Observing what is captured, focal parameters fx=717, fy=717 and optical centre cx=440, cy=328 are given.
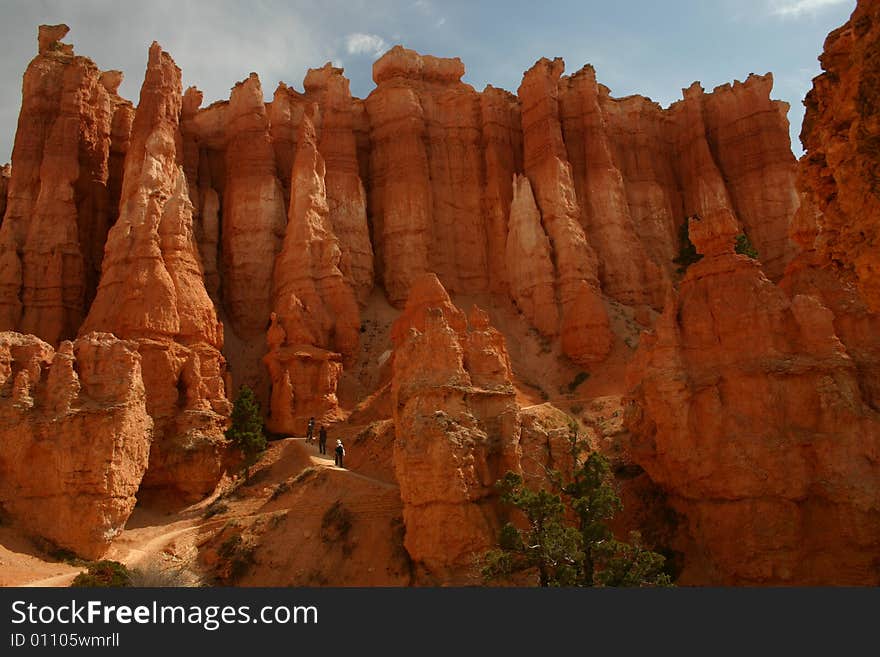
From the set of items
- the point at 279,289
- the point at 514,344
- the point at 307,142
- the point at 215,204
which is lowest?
the point at 514,344

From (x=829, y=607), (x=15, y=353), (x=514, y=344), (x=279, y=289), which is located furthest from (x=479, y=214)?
(x=829, y=607)

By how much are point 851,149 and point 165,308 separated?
30902 mm

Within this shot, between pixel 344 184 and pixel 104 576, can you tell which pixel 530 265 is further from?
pixel 104 576

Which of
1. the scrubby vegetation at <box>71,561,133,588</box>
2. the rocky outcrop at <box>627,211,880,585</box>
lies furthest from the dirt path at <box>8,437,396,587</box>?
the rocky outcrop at <box>627,211,880,585</box>

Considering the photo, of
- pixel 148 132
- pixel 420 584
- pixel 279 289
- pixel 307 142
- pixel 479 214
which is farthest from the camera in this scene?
pixel 479 214

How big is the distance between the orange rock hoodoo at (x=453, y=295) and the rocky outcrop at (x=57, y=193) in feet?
0.51

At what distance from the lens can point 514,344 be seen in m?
44.0

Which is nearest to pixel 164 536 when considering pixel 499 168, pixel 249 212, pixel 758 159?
pixel 249 212

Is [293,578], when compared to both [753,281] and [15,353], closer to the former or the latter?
[15,353]

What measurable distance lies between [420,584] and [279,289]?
26.2 meters

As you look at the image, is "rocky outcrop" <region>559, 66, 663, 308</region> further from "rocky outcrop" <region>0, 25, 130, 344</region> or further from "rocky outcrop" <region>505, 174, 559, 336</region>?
"rocky outcrop" <region>0, 25, 130, 344</region>

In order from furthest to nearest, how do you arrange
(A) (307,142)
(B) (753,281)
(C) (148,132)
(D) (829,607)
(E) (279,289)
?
(A) (307,142) → (E) (279,289) → (C) (148,132) → (B) (753,281) → (D) (829,607)

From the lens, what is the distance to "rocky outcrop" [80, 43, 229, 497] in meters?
30.6

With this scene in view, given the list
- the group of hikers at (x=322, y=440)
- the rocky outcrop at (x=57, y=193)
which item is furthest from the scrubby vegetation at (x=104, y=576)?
the rocky outcrop at (x=57, y=193)
